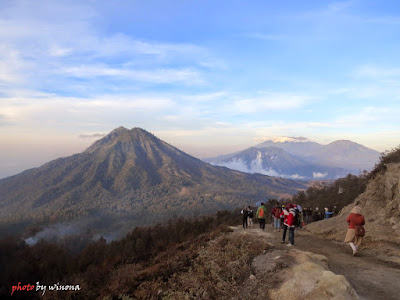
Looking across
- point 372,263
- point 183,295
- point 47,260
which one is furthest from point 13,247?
point 372,263

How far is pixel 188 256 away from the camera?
663 inches

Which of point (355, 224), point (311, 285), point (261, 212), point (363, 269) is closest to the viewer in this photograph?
point (311, 285)

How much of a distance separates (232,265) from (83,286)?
39.9 feet

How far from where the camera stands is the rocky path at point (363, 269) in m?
8.88

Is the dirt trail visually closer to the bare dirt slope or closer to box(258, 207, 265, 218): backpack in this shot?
the bare dirt slope

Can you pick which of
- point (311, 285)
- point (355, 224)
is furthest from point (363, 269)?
point (311, 285)

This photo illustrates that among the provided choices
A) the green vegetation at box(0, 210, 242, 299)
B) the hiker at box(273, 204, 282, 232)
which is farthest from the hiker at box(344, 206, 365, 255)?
the hiker at box(273, 204, 282, 232)

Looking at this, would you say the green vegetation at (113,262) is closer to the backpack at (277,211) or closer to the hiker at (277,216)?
the hiker at (277,216)

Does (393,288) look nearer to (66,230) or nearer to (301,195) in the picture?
(301,195)

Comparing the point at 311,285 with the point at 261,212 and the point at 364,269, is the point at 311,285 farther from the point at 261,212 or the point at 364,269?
the point at 261,212

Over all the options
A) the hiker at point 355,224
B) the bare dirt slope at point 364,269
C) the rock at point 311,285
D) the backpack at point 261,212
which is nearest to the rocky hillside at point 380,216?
the bare dirt slope at point 364,269

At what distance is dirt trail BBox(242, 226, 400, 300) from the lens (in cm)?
889

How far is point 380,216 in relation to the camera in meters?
17.1

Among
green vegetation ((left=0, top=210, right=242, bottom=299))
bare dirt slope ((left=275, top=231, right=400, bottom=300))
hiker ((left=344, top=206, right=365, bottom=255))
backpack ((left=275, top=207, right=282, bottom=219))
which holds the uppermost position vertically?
hiker ((left=344, top=206, right=365, bottom=255))
